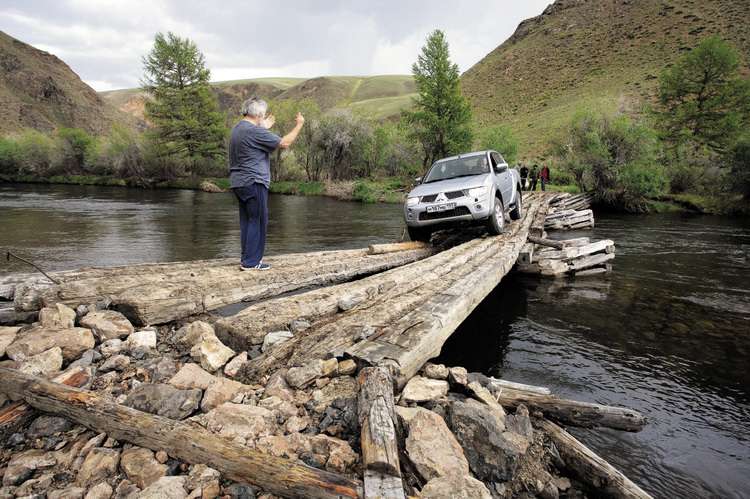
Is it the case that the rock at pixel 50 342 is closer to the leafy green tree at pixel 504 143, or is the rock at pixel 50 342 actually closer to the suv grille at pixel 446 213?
the suv grille at pixel 446 213

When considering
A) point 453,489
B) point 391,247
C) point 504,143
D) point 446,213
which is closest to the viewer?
point 453,489

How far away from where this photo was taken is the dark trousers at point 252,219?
4.82 m

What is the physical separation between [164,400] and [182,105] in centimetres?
6226

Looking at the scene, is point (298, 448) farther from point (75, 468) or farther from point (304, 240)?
point (304, 240)

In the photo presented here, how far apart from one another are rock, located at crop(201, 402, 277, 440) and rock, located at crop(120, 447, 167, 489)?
30 centimetres

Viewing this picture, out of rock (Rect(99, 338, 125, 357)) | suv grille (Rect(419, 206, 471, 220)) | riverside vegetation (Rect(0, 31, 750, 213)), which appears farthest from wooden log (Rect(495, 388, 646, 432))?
riverside vegetation (Rect(0, 31, 750, 213))

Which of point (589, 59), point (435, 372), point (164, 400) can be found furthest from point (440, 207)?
point (589, 59)

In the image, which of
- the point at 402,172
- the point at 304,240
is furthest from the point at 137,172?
the point at 304,240

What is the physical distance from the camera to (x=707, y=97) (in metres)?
40.2

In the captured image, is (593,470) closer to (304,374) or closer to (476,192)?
(304,374)

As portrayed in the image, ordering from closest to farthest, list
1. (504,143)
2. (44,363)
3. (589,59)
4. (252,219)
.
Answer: (44,363) → (252,219) → (504,143) → (589,59)

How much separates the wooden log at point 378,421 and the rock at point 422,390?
187mm

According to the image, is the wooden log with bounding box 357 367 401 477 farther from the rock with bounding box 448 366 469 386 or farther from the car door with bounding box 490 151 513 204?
the car door with bounding box 490 151 513 204

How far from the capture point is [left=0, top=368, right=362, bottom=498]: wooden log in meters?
1.68
